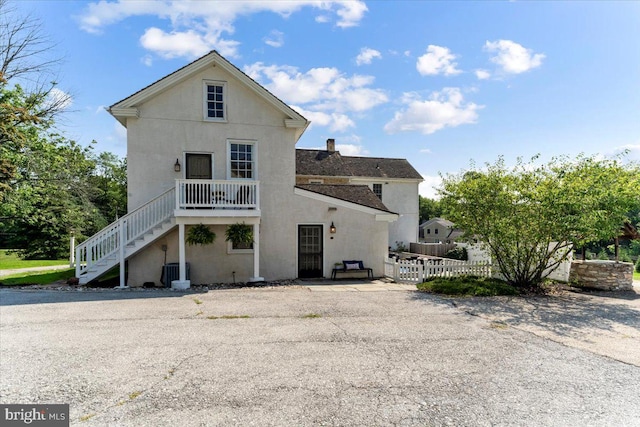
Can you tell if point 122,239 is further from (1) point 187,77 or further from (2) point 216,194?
(1) point 187,77

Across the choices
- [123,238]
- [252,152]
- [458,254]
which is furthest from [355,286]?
[458,254]

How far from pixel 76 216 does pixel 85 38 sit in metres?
13.4

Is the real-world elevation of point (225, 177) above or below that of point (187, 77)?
below

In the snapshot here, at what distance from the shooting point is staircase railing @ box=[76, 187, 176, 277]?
12047 millimetres

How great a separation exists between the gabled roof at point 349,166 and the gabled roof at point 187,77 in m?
10.9

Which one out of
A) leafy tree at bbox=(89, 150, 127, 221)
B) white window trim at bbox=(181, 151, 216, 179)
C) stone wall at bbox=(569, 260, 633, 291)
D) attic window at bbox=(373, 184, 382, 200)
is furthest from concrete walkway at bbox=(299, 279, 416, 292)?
leafy tree at bbox=(89, 150, 127, 221)

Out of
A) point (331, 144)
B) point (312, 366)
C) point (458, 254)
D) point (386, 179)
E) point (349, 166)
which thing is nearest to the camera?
point (312, 366)

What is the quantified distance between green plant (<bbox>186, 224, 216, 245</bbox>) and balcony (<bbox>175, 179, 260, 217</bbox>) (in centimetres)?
63

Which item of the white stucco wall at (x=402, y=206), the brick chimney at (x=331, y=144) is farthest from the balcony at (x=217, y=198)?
the brick chimney at (x=331, y=144)

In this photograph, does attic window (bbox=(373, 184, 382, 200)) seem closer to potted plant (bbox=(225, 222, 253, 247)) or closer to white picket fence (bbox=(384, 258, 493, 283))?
white picket fence (bbox=(384, 258, 493, 283))

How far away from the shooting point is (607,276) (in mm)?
12945

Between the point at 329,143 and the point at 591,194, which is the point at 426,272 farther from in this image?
the point at 329,143

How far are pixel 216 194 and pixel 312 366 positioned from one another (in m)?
8.85

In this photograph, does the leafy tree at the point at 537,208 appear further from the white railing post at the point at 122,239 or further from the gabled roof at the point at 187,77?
the white railing post at the point at 122,239
